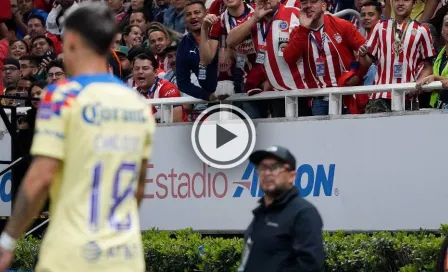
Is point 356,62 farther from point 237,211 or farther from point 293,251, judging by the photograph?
point 293,251

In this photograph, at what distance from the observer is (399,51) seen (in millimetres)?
11352

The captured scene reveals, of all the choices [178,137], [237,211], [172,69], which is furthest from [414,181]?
[172,69]

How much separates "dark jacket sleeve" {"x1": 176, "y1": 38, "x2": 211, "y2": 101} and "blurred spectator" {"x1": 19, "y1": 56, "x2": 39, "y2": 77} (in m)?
4.88

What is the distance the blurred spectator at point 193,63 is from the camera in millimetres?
12352

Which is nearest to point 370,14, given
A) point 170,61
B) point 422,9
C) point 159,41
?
point 422,9

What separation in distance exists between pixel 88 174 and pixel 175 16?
36.1 ft

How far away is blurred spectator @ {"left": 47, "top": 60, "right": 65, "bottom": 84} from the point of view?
1466cm

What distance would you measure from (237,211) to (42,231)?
295 cm

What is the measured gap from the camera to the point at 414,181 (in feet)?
36.4

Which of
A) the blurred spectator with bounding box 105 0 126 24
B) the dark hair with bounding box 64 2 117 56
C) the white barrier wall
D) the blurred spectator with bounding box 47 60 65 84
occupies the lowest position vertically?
the white barrier wall

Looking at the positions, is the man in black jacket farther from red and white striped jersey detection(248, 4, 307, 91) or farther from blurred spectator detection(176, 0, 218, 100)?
blurred spectator detection(176, 0, 218, 100)

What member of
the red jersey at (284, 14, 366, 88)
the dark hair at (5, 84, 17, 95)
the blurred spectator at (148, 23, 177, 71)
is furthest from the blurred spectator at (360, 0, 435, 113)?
the dark hair at (5, 84, 17, 95)
